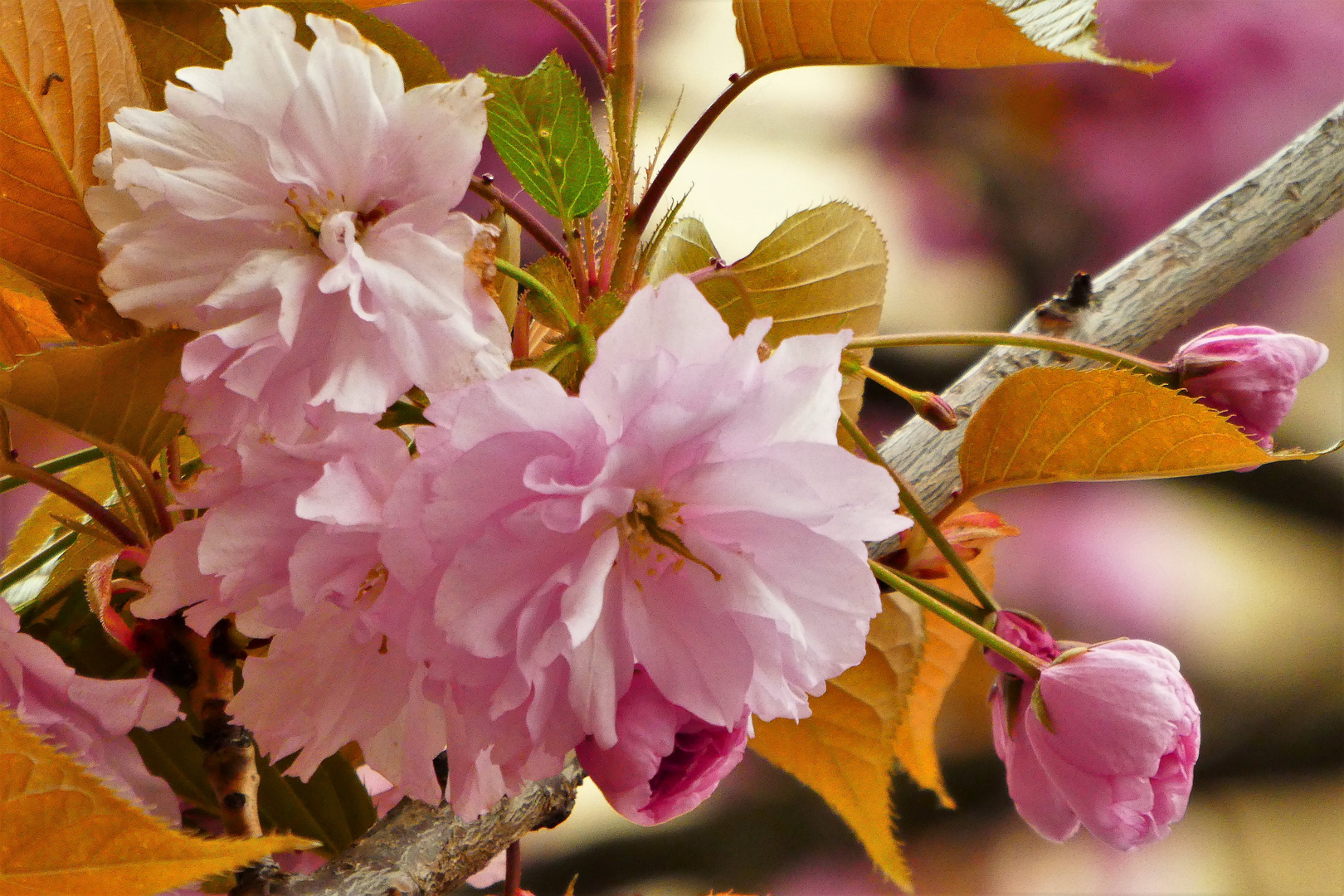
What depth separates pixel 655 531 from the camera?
143mm

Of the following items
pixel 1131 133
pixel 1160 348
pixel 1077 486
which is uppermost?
pixel 1131 133

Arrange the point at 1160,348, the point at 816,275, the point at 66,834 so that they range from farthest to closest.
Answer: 1. the point at 1160,348
2. the point at 816,275
3. the point at 66,834

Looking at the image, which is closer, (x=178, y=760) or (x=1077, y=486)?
(x=178, y=760)

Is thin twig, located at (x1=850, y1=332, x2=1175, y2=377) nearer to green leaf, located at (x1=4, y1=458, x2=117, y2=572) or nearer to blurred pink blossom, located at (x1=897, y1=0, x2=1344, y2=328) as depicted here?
green leaf, located at (x1=4, y1=458, x2=117, y2=572)

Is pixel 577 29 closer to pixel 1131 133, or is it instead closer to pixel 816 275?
pixel 816 275

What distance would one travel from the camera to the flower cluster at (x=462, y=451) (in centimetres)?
13

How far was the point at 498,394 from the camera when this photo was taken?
0.41ft

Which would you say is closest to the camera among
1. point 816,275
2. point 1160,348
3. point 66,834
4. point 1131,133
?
point 66,834

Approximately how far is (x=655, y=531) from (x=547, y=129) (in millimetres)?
79

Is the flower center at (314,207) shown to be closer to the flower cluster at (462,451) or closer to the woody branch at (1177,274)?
the flower cluster at (462,451)

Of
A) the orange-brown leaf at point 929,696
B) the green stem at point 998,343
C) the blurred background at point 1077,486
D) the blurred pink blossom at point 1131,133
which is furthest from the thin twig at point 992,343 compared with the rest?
the blurred pink blossom at point 1131,133

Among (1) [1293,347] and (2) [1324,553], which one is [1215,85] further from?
(1) [1293,347]

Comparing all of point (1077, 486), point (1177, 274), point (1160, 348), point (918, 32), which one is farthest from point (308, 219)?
point (1077, 486)

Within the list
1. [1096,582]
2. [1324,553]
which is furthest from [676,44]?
[1324,553]
